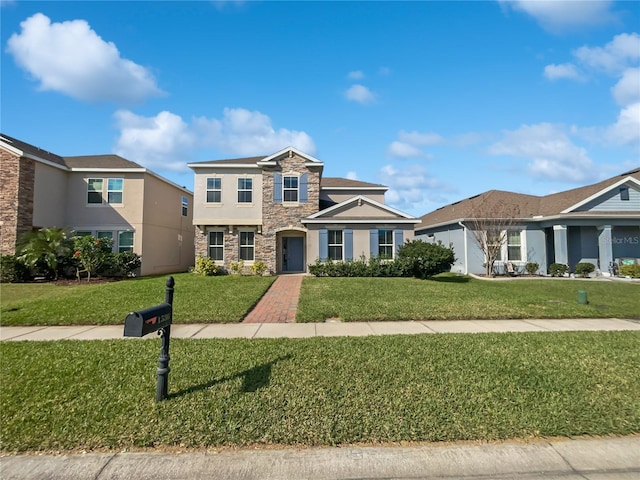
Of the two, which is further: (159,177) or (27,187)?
(159,177)

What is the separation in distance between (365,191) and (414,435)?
20.1 meters

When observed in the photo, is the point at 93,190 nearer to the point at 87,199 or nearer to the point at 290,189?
the point at 87,199

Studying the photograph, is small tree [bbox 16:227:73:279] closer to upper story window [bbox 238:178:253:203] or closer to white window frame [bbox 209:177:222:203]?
white window frame [bbox 209:177:222:203]

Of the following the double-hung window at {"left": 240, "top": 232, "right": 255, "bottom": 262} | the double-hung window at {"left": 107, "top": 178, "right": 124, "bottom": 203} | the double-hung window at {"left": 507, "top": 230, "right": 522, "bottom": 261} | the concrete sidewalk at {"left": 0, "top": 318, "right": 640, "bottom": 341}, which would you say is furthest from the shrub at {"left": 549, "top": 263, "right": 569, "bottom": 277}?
the double-hung window at {"left": 107, "top": 178, "right": 124, "bottom": 203}

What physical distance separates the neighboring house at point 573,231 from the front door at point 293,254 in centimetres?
901

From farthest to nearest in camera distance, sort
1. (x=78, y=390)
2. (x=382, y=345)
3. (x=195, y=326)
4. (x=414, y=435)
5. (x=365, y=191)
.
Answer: (x=365, y=191) < (x=195, y=326) < (x=382, y=345) < (x=78, y=390) < (x=414, y=435)

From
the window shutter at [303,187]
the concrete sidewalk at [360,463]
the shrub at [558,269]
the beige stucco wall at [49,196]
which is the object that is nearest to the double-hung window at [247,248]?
the window shutter at [303,187]

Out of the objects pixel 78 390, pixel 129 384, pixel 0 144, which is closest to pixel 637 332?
pixel 129 384

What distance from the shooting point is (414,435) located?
10.3ft

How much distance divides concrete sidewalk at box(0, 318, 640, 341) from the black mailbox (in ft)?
10.1

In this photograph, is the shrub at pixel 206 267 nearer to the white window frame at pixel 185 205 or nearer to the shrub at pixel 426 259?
the white window frame at pixel 185 205

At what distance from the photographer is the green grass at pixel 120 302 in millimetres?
7838

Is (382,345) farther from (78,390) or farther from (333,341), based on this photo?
(78,390)

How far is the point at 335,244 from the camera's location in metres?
17.6
